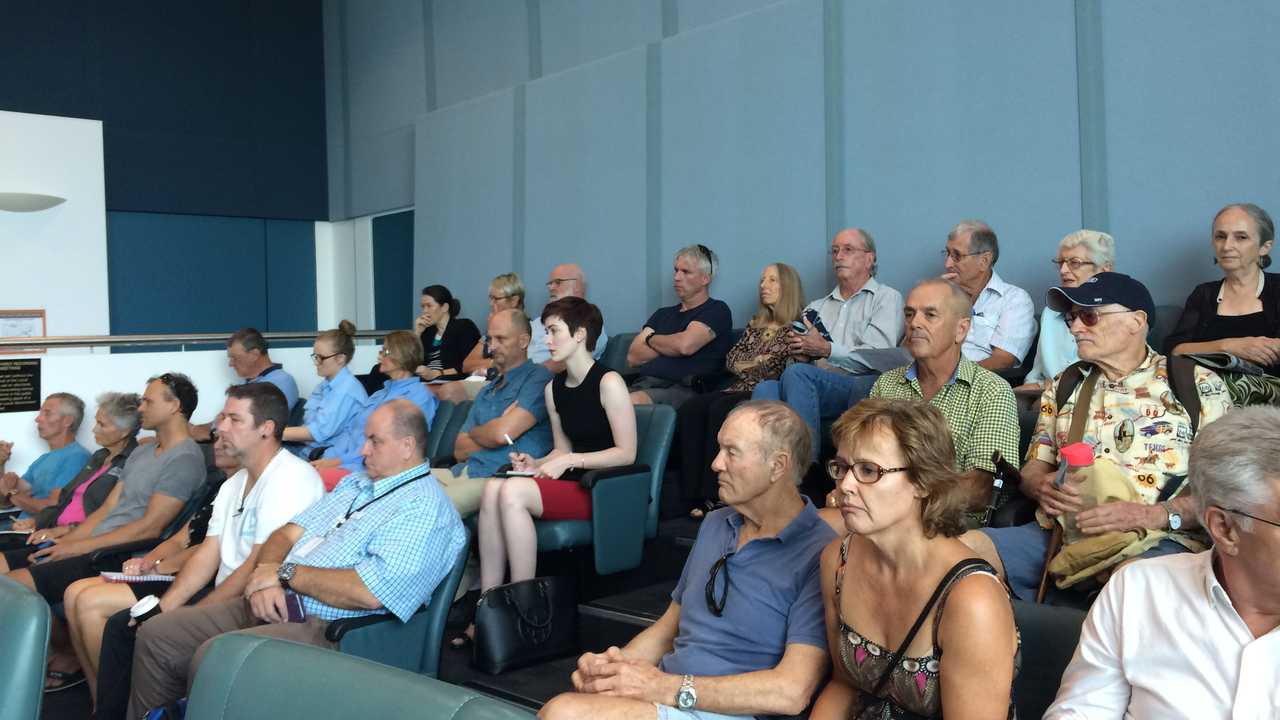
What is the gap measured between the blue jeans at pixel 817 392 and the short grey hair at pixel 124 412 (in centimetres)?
297

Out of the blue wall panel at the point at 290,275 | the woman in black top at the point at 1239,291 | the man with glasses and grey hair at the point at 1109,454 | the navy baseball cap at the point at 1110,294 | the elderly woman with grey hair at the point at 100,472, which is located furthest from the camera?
the blue wall panel at the point at 290,275

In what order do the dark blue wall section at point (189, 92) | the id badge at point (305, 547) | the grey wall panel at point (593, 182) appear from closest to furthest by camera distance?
1. the id badge at point (305, 547)
2. the grey wall panel at point (593, 182)
3. the dark blue wall section at point (189, 92)

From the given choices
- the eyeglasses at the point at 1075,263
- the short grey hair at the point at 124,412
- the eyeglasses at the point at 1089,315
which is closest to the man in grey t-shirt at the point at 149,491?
the short grey hair at the point at 124,412

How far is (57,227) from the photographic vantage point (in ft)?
27.1

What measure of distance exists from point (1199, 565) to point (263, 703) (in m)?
1.34

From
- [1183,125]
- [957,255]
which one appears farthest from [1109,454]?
[1183,125]

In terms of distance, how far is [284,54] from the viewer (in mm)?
9711

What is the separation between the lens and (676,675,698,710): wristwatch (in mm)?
2051

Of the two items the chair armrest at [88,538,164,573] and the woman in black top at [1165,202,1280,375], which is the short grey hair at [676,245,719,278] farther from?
the chair armrest at [88,538,164,573]

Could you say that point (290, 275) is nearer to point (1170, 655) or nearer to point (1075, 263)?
point (1075, 263)

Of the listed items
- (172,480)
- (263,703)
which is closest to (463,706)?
(263,703)

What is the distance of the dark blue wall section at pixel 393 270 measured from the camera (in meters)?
9.06

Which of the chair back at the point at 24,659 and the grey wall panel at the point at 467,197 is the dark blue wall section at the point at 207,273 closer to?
the grey wall panel at the point at 467,197

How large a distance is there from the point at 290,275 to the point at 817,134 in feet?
20.4
